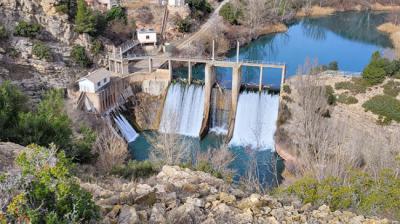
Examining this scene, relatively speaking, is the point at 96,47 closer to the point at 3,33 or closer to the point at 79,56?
the point at 79,56

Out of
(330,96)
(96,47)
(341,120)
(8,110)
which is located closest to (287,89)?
(330,96)

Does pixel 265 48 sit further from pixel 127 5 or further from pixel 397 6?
pixel 397 6

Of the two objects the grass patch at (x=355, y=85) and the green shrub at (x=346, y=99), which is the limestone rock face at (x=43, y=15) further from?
the green shrub at (x=346, y=99)

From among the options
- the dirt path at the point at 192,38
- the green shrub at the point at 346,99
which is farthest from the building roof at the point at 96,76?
the green shrub at the point at 346,99

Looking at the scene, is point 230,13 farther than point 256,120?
Yes

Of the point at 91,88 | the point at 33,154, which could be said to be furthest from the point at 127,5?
the point at 33,154

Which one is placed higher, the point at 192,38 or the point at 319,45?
the point at 192,38
